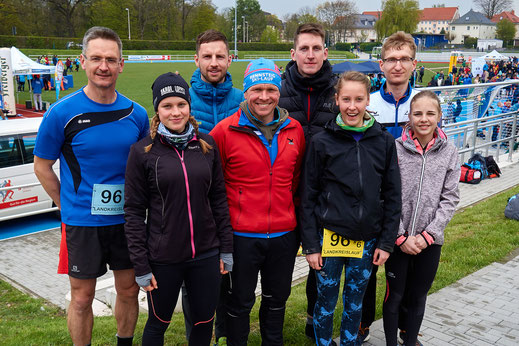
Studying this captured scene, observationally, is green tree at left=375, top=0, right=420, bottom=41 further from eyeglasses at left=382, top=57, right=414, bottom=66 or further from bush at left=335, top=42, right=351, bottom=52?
eyeglasses at left=382, top=57, right=414, bottom=66

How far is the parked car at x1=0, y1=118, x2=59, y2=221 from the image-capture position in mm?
8859

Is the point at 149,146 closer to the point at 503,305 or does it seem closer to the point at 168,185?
the point at 168,185

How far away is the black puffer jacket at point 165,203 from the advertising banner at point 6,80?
18.2 metres

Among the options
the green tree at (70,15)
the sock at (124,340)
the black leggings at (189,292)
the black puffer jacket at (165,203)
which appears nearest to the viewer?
the black puffer jacket at (165,203)

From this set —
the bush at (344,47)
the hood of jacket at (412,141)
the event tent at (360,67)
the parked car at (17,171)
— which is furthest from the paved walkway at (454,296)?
the bush at (344,47)

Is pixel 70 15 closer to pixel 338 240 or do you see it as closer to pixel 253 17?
pixel 253 17

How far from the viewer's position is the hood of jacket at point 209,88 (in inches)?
133

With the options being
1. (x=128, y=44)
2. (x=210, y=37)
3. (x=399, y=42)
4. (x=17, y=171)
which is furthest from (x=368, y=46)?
(x=210, y=37)

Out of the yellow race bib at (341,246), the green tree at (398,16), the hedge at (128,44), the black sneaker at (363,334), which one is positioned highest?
the green tree at (398,16)

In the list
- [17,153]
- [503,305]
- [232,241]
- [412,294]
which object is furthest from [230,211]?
[17,153]

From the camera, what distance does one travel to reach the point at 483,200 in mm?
8523

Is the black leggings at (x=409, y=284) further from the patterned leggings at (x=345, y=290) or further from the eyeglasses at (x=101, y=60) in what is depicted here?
the eyeglasses at (x=101, y=60)

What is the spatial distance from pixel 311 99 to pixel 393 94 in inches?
26.6

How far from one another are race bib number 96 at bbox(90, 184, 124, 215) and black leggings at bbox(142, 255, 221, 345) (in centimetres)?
50
